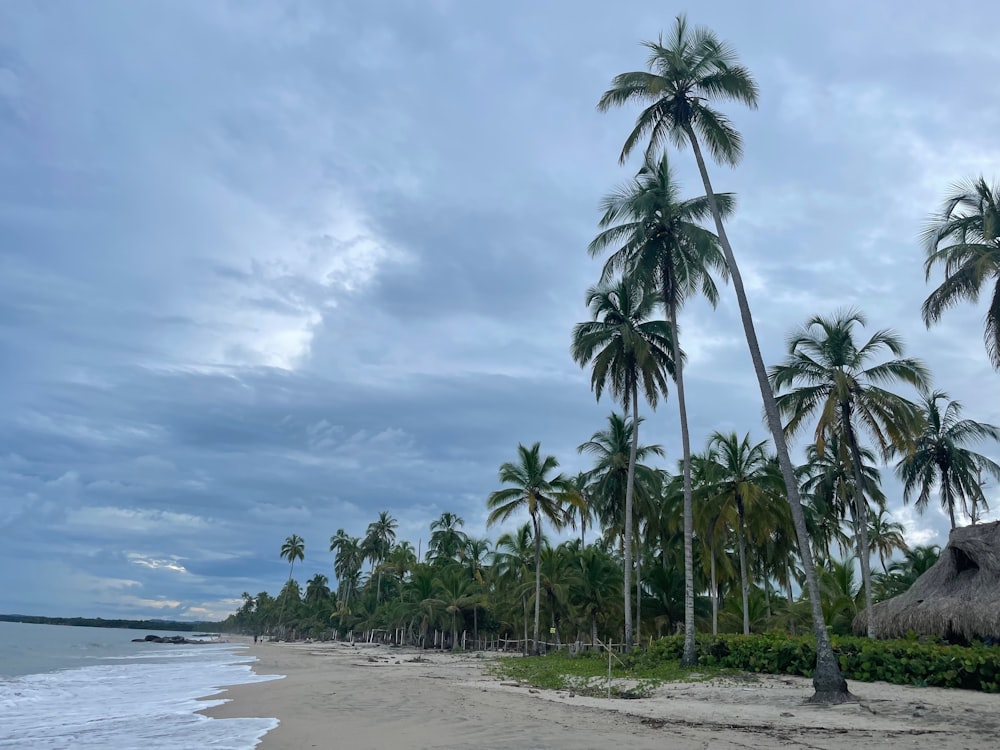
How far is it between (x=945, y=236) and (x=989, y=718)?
44.5 feet

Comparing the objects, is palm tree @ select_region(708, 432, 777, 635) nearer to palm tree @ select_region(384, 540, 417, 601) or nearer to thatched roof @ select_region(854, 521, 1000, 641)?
thatched roof @ select_region(854, 521, 1000, 641)

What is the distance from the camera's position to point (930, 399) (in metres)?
30.6

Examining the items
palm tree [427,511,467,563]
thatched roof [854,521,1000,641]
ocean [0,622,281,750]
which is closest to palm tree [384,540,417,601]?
palm tree [427,511,467,563]

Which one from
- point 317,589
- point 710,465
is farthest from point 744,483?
point 317,589

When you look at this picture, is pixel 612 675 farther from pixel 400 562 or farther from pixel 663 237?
pixel 400 562

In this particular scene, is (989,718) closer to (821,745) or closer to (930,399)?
(821,745)

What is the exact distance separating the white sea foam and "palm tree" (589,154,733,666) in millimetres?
15345

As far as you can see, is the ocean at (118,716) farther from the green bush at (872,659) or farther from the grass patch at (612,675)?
the green bush at (872,659)

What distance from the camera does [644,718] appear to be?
13.0m

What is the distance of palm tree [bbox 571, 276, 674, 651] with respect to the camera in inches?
1073

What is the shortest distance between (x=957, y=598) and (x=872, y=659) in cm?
556

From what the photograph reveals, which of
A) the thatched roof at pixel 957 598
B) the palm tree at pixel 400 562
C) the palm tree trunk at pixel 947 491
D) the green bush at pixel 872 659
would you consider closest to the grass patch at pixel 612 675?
the green bush at pixel 872 659

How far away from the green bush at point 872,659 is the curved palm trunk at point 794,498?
1.13 meters

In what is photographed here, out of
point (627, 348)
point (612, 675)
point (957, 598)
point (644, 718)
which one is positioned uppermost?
point (627, 348)
